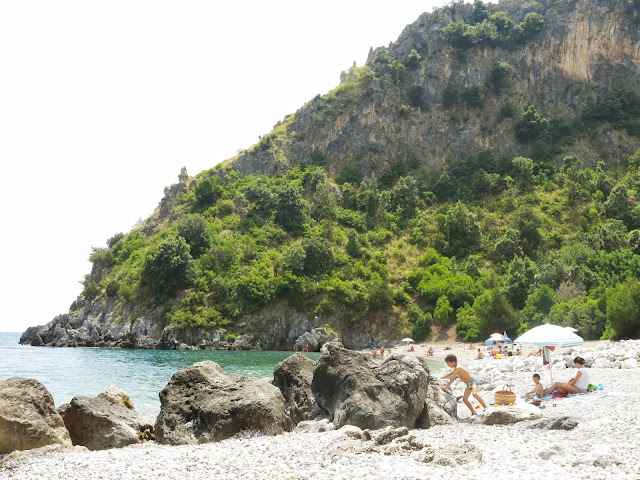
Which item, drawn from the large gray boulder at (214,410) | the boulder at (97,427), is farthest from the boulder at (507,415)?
the boulder at (97,427)

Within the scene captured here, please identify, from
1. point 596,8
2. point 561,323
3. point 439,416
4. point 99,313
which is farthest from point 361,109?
point 439,416

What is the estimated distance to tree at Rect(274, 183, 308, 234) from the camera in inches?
3061

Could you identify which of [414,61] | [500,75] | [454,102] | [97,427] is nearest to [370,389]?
[97,427]

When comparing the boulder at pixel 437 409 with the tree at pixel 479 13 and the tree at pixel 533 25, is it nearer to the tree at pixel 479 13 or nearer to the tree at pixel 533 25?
the tree at pixel 533 25

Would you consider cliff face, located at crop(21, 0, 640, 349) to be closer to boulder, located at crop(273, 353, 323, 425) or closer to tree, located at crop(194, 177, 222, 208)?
tree, located at crop(194, 177, 222, 208)

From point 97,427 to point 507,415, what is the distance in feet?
33.1

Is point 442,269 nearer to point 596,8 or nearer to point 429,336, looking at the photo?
point 429,336

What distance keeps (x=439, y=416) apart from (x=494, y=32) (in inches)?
4126

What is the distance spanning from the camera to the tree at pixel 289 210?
255 ft

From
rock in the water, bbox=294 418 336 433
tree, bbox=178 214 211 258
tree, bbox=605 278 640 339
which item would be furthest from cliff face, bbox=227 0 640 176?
rock in the water, bbox=294 418 336 433

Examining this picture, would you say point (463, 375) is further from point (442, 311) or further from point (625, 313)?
point (442, 311)

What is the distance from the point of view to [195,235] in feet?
237

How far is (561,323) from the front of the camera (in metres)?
40.7

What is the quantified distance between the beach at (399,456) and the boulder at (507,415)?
0.73 feet
